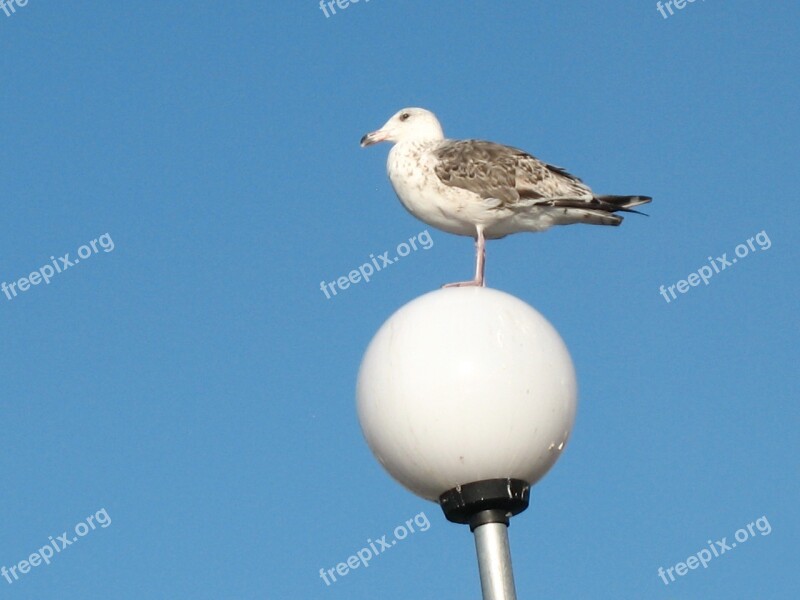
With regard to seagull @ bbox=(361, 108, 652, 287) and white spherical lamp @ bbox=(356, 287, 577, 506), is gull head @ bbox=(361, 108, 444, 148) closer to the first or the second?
seagull @ bbox=(361, 108, 652, 287)

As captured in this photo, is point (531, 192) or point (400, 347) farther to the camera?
point (531, 192)

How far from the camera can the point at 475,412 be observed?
438 centimetres

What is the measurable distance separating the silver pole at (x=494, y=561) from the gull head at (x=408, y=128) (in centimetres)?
399

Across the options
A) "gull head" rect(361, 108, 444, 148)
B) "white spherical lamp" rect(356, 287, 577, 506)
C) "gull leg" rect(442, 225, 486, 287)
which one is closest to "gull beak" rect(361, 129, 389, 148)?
"gull head" rect(361, 108, 444, 148)

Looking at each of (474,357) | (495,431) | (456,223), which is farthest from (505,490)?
(456,223)

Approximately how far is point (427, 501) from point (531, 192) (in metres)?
3.02

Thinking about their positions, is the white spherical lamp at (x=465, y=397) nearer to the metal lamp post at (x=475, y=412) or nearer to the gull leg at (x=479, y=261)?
the metal lamp post at (x=475, y=412)

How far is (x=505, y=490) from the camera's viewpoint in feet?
14.7

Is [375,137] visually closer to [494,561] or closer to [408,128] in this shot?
[408,128]

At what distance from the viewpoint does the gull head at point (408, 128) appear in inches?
316

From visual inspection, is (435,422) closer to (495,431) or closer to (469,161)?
(495,431)

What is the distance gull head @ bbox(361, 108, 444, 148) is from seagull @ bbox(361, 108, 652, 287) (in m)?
0.33

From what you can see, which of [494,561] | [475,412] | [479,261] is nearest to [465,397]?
[475,412]

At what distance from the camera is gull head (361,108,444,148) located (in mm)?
8039
